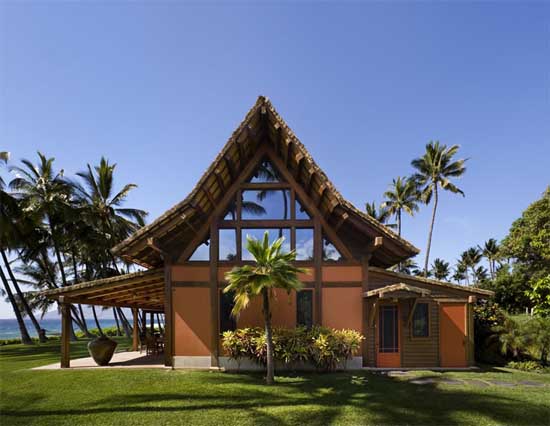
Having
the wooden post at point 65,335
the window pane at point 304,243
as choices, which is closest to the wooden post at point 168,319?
the wooden post at point 65,335

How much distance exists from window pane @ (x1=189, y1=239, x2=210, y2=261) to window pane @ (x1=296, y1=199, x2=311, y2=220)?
3161 millimetres

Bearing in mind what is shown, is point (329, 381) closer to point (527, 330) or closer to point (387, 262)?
point (387, 262)

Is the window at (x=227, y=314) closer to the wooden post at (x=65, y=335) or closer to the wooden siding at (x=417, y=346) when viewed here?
the wooden post at (x=65, y=335)

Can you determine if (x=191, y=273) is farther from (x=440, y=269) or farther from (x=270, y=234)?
(x=440, y=269)

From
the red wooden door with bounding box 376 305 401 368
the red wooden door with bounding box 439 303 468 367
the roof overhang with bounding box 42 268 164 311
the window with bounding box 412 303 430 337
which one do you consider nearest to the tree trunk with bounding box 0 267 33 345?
the roof overhang with bounding box 42 268 164 311

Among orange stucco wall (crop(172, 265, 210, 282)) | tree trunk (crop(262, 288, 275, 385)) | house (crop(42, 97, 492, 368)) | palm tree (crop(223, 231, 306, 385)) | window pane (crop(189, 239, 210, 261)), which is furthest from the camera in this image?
window pane (crop(189, 239, 210, 261))

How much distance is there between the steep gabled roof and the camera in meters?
9.99

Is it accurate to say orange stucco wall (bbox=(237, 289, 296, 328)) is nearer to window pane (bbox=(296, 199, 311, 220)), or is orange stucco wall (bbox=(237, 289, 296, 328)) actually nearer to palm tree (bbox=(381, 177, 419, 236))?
window pane (bbox=(296, 199, 311, 220))

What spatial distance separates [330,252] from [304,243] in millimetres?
901

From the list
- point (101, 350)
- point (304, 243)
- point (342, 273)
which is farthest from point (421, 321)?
point (101, 350)

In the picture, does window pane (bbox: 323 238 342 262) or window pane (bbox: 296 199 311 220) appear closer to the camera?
window pane (bbox: 323 238 342 262)

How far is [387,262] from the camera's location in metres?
12.7

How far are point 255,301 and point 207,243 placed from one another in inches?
96.6

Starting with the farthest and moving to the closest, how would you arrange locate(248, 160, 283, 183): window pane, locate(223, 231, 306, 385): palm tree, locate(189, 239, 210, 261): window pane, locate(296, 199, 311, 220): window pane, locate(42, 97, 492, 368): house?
locate(248, 160, 283, 183): window pane → locate(296, 199, 311, 220): window pane → locate(189, 239, 210, 261): window pane → locate(42, 97, 492, 368): house → locate(223, 231, 306, 385): palm tree
